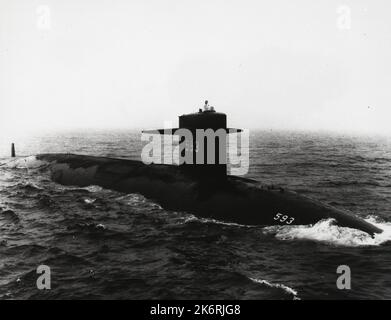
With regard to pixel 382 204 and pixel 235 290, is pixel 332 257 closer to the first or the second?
pixel 235 290

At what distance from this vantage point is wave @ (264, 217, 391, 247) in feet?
47.9

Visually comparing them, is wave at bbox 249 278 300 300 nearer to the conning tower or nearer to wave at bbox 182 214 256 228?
wave at bbox 182 214 256 228

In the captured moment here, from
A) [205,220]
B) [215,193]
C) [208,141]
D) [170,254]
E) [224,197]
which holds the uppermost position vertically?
[208,141]

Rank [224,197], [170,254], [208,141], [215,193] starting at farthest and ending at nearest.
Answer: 1. [208,141]
2. [215,193]
3. [224,197]
4. [170,254]

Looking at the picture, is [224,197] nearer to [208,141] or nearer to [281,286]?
[208,141]

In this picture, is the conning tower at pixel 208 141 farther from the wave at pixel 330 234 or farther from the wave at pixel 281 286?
the wave at pixel 281 286

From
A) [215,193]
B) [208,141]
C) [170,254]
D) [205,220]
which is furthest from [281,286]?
[208,141]

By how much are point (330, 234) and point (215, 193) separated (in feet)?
19.3

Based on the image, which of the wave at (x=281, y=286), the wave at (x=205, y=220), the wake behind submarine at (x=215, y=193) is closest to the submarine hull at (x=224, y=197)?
the wake behind submarine at (x=215, y=193)

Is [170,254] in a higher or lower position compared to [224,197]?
lower

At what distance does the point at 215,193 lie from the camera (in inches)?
743

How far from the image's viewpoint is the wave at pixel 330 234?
14.6m

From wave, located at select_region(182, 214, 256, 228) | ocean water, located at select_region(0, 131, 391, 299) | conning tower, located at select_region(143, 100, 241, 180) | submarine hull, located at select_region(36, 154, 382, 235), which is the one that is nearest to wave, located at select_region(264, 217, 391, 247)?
ocean water, located at select_region(0, 131, 391, 299)

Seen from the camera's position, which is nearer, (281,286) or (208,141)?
(281,286)
